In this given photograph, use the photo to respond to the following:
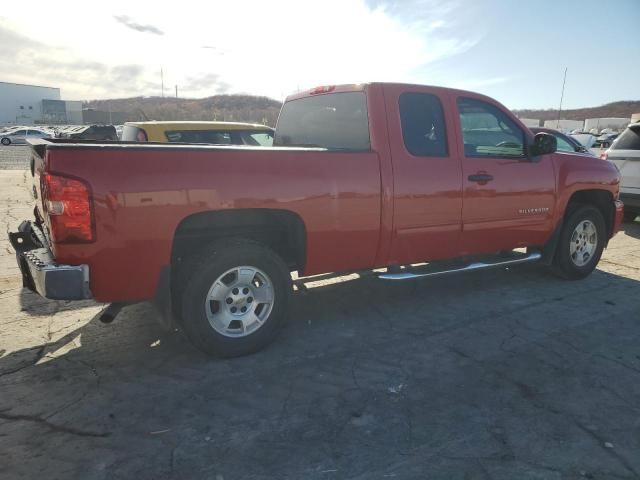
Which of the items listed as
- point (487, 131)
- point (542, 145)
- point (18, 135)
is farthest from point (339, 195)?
point (18, 135)

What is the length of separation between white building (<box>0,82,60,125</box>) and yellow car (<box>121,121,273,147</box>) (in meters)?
98.1

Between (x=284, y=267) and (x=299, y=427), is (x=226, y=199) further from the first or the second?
(x=299, y=427)

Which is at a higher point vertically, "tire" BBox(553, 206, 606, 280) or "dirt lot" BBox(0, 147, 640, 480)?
"tire" BBox(553, 206, 606, 280)

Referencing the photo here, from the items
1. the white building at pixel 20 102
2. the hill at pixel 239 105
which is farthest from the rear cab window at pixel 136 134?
the hill at pixel 239 105

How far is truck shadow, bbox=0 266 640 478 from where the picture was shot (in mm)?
2576

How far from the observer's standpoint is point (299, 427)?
2.73m

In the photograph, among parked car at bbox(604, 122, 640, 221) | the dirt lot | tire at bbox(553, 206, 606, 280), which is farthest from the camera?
parked car at bbox(604, 122, 640, 221)

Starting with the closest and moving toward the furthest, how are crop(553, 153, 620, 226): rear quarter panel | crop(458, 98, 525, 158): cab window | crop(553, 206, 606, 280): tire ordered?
crop(458, 98, 525, 158): cab window → crop(553, 153, 620, 226): rear quarter panel → crop(553, 206, 606, 280): tire

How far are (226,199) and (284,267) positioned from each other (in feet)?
2.33

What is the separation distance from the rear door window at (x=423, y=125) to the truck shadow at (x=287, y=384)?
1517 mm

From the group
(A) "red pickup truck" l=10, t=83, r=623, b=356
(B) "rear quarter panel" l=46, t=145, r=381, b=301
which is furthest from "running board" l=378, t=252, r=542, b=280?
(B) "rear quarter panel" l=46, t=145, r=381, b=301

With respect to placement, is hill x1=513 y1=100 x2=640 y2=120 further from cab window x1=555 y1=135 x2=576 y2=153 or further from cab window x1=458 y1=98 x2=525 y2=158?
cab window x1=458 y1=98 x2=525 y2=158

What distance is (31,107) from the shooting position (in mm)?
96562

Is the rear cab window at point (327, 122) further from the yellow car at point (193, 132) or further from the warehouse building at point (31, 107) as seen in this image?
the warehouse building at point (31, 107)
